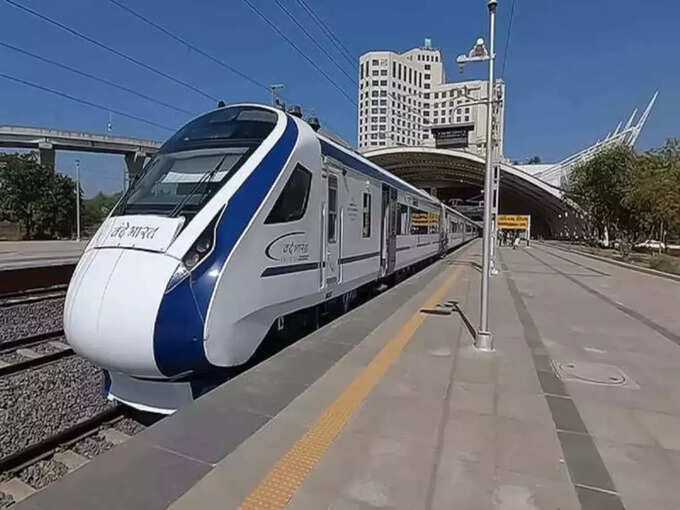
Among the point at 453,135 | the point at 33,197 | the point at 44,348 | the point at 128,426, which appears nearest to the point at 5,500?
the point at 128,426

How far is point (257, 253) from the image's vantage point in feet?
15.4

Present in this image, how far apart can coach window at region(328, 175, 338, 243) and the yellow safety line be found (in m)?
2.19

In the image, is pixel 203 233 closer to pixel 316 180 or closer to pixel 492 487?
pixel 316 180

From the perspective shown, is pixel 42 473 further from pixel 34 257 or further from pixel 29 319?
pixel 34 257

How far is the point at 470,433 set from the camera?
333cm

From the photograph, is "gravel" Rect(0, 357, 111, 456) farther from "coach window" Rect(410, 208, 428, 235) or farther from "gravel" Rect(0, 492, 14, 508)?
"coach window" Rect(410, 208, 428, 235)

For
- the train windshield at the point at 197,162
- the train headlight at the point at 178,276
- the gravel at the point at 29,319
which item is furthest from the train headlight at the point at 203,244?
the gravel at the point at 29,319

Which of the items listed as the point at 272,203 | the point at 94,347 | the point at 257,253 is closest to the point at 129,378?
the point at 94,347

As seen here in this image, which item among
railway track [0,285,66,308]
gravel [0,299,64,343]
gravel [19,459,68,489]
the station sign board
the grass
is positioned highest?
the station sign board

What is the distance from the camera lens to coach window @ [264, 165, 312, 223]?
5.07m

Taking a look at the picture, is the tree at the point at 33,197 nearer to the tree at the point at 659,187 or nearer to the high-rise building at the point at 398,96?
the high-rise building at the point at 398,96

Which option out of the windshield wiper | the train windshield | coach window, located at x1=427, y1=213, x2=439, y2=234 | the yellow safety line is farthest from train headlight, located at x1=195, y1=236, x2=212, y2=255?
coach window, located at x1=427, y1=213, x2=439, y2=234

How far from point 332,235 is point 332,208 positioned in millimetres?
386

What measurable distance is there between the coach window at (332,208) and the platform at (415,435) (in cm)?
144
